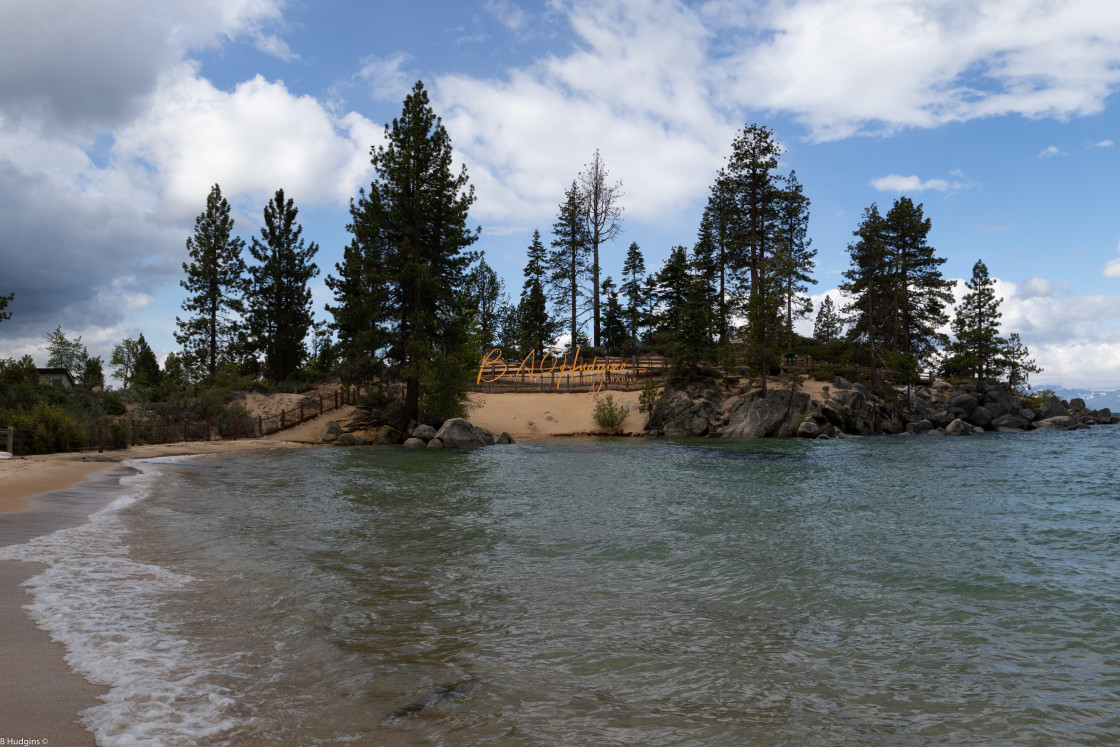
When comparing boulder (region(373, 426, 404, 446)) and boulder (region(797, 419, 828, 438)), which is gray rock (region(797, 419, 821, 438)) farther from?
boulder (region(373, 426, 404, 446))

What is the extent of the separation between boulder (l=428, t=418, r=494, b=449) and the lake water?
52.4 ft

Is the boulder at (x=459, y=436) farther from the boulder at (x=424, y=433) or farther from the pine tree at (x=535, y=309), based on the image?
the pine tree at (x=535, y=309)

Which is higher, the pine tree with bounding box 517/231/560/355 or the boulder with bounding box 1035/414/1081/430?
the pine tree with bounding box 517/231/560/355

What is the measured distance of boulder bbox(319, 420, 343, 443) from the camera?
33.1 metres

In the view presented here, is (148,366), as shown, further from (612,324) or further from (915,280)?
(915,280)

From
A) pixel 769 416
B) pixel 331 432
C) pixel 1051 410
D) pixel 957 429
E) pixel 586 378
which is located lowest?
pixel 957 429

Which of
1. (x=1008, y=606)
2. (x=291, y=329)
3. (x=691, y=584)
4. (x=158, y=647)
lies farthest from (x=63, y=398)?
(x=1008, y=606)

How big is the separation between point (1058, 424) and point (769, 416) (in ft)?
78.4

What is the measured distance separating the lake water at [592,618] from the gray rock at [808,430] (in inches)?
833

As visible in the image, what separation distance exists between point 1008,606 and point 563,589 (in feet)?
17.0

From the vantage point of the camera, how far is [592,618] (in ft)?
21.9

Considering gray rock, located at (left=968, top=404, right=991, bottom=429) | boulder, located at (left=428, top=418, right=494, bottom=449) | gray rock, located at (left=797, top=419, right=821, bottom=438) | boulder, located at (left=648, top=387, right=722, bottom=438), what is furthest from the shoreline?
gray rock, located at (left=968, top=404, right=991, bottom=429)

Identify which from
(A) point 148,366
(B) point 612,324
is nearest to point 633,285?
(B) point 612,324

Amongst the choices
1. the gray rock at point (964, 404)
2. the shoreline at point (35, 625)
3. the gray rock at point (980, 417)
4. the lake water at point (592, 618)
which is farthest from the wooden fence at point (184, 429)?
the gray rock at point (980, 417)
